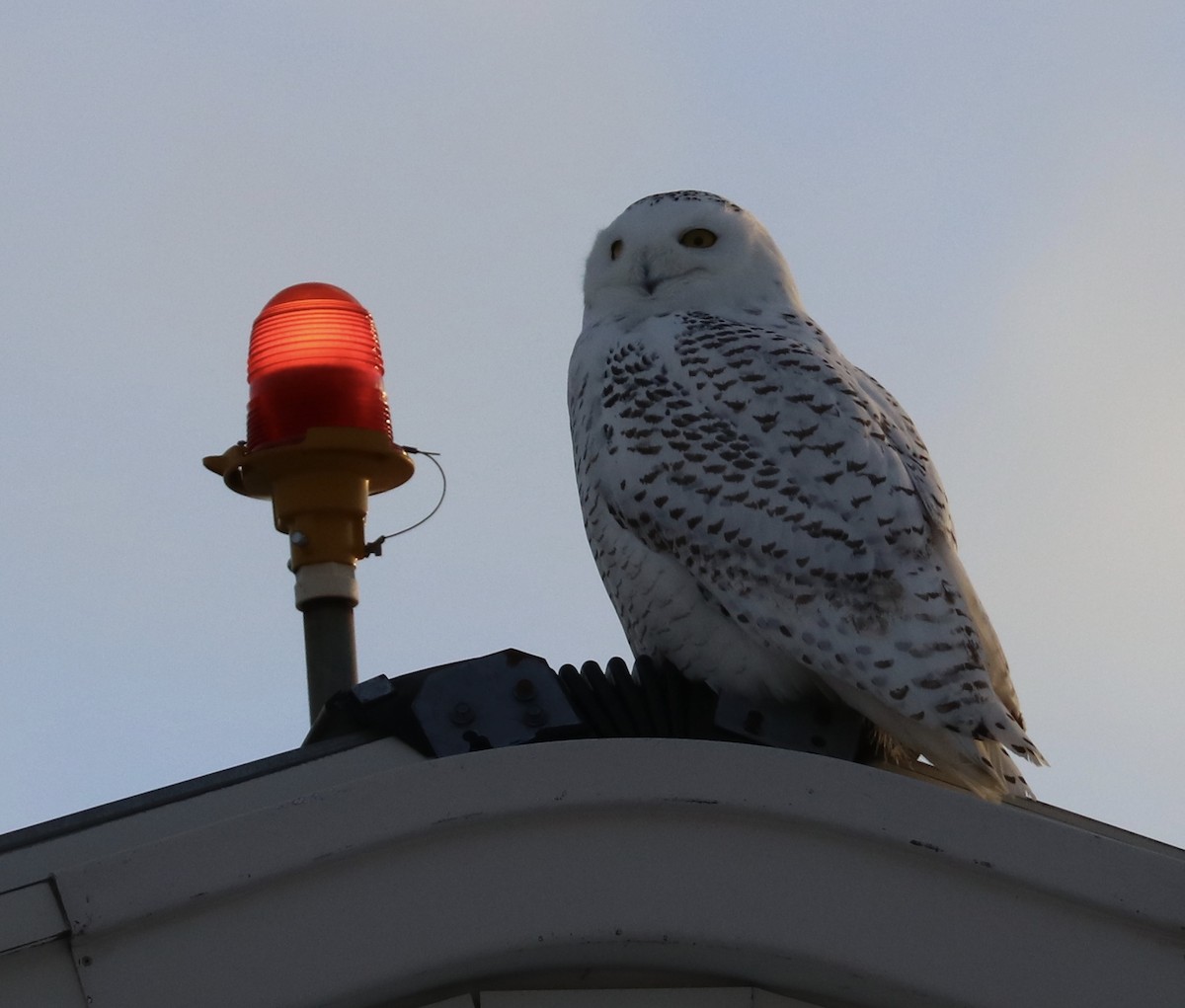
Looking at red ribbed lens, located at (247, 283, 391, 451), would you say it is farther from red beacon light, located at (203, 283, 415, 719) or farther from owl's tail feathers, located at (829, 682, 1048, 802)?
owl's tail feathers, located at (829, 682, 1048, 802)

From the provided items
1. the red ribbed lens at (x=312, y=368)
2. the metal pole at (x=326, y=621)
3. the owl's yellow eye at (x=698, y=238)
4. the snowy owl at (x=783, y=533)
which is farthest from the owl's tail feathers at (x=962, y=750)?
Answer: the red ribbed lens at (x=312, y=368)

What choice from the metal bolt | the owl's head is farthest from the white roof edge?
the owl's head

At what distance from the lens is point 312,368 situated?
4395 millimetres

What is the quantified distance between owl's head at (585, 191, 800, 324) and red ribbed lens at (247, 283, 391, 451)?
2.09 ft

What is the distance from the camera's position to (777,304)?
13.3 ft

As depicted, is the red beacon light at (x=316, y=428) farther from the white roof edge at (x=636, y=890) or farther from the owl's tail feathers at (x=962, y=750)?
the white roof edge at (x=636, y=890)

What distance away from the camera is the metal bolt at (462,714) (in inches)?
110

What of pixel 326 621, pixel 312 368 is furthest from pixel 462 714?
pixel 312 368

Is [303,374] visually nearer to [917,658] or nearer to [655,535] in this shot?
[655,535]

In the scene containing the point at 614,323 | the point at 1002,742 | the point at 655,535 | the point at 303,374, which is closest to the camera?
the point at 1002,742

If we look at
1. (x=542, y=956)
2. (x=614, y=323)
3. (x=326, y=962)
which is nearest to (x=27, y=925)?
(x=326, y=962)

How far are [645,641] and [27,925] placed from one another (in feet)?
5.28

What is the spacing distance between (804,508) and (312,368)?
4.99 ft

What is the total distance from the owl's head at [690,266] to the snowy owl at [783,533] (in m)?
0.09
